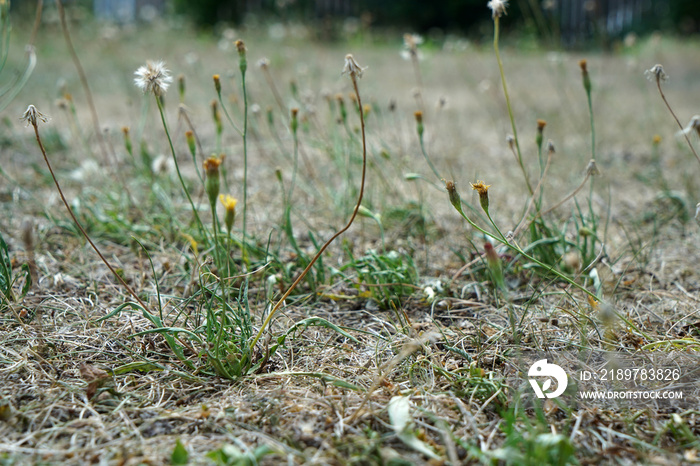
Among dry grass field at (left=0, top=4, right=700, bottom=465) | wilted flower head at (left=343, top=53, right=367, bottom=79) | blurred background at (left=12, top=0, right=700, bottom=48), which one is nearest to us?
dry grass field at (left=0, top=4, right=700, bottom=465)

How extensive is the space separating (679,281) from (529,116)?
2.80 metres

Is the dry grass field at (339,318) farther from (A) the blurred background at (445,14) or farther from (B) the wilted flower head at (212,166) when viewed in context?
(A) the blurred background at (445,14)

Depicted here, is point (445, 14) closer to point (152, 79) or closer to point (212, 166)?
point (152, 79)

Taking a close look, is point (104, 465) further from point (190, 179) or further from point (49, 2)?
point (49, 2)

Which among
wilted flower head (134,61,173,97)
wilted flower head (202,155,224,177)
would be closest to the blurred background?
wilted flower head (134,61,173,97)

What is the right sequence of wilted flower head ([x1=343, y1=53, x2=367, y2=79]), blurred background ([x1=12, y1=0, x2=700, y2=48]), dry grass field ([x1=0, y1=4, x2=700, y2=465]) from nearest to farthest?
dry grass field ([x1=0, y1=4, x2=700, y2=465]) < wilted flower head ([x1=343, y1=53, x2=367, y2=79]) < blurred background ([x1=12, y1=0, x2=700, y2=48])

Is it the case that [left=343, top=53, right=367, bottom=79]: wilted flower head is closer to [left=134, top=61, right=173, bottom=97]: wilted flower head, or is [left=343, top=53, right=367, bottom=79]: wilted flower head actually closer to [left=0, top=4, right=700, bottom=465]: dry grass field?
[left=0, top=4, right=700, bottom=465]: dry grass field

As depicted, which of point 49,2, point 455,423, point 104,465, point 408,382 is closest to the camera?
point 104,465

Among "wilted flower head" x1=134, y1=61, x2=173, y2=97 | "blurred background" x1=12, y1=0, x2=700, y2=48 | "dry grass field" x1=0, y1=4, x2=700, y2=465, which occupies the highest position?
"blurred background" x1=12, y1=0, x2=700, y2=48

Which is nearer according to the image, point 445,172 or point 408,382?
point 408,382

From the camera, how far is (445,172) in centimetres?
288

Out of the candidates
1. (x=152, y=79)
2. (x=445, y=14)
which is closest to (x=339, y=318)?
(x=152, y=79)

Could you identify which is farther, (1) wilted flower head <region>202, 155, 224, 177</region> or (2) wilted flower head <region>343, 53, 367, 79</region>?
(2) wilted flower head <region>343, 53, 367, 79</region>

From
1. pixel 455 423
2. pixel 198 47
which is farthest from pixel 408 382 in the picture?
pixel 198 47
